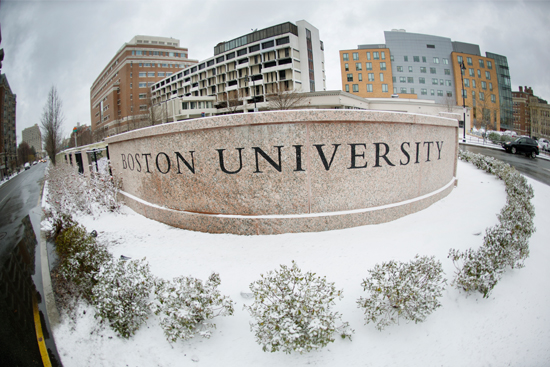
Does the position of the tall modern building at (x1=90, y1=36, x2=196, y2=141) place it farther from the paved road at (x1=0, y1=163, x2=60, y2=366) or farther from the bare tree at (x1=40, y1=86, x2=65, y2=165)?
the paved road at (x1=0, y1=163, x2=60, y2=366)

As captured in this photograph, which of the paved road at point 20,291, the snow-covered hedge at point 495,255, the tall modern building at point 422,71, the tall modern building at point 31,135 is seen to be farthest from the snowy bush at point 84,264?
the tall modern building at point 422,71

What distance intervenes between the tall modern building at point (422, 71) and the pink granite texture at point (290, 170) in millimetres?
61265

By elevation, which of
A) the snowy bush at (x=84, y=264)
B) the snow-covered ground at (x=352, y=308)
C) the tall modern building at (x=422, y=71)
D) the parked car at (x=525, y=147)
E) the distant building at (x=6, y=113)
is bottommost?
the snow-covered ground at (x=352, y=308)

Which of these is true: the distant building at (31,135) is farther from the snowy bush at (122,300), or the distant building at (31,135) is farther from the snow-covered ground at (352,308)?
the snowy bush at (122,300)

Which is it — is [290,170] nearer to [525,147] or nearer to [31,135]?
[31,135]

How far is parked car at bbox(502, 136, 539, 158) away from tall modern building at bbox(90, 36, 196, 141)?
252 ft

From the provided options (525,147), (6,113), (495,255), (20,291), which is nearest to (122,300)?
(20,291)

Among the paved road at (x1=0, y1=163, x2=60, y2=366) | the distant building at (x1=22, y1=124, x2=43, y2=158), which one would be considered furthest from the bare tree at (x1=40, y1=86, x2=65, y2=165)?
the paved road at (x1=0, y1=163, x2=60, y2=366)

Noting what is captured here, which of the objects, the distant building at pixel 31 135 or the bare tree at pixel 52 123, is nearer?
the distant building at pixel 31 135

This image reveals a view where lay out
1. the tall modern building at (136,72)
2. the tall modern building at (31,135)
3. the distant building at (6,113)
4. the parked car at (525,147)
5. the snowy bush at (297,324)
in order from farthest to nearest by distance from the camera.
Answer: the tall modern building at (136,72)
the parked car at (525,147)
the tall modern building at (31,135)
the distant building at (6,113)
the snowy bush at (297,324)

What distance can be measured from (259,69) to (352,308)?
59.1m

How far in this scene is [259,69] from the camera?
186ft

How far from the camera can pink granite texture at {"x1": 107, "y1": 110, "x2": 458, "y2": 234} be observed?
5.04 m

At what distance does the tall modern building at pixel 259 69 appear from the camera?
2072 inches
